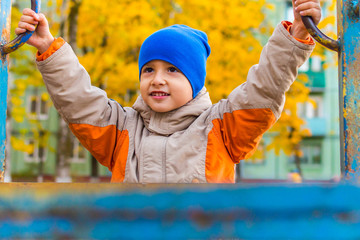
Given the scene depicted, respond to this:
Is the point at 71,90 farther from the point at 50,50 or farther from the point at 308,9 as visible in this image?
the point at 308,9

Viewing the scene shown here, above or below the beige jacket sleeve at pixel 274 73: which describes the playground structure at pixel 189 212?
below

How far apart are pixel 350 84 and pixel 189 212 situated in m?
0.79

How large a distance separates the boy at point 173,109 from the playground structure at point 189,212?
3.37ft

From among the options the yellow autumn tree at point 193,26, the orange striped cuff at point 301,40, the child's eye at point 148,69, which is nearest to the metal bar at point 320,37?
the orange striped cuff at point 301,40

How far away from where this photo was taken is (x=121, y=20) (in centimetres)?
790

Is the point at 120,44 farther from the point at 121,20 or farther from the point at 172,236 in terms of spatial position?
the point at 172,236

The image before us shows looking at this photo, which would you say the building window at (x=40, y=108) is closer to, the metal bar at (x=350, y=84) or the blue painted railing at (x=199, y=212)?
the metal bar at (x=350, y=84)

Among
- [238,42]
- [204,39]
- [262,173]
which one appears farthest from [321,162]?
[204,39]

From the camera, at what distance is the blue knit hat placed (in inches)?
76.8

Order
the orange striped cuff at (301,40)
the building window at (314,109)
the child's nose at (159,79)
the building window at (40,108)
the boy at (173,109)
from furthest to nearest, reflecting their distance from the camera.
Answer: the building window at (314,109)
the building window at (40,108)
the child's nose at (159,79)
the boy at (173,109)
the orange striped cuff at (301,40)

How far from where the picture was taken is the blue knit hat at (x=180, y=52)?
195cm

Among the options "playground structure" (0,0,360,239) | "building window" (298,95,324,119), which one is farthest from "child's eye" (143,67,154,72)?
"building window" (298,95,324,119)

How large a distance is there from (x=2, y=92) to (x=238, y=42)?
728 centimetres

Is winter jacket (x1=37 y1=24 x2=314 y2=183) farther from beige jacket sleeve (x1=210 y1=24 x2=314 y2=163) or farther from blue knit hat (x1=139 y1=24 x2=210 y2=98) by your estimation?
blue knit hat (x1=139 y1=24 x2=210 y2=98)
